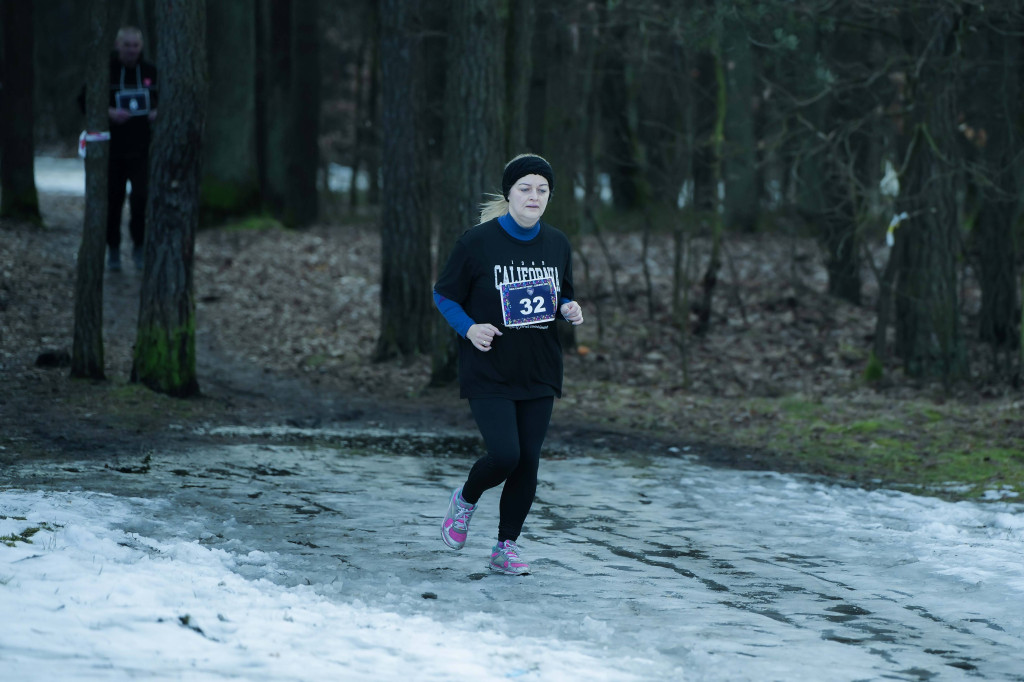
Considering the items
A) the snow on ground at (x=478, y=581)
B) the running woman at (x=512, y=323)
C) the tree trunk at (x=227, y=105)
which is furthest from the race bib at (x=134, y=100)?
the running woman at (x=512, y=323)

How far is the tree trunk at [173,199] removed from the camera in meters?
10.2

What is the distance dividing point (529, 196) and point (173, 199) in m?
5.37

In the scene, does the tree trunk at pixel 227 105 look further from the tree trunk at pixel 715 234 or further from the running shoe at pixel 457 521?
the running shoe at pixel 457 521

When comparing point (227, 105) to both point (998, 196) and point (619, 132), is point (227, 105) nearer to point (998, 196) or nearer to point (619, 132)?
point (619, 132)

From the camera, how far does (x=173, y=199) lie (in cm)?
1031

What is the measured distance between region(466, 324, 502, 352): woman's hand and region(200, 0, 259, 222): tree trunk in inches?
597

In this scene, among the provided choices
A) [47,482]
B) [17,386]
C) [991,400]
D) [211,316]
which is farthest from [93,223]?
[991,400]

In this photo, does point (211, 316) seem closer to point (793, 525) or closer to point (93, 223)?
point (93, 223)

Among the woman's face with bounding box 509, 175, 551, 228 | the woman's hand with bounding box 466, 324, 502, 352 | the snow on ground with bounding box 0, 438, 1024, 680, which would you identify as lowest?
the snow on ground with bounding box 0, 438, 1024, 680

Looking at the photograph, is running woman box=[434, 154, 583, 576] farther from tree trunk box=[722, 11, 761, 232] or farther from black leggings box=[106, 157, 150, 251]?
tree trunk box=[722, 11, 761, 232]

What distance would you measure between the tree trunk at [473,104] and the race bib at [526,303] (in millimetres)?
6011

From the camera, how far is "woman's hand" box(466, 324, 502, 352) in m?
5.77

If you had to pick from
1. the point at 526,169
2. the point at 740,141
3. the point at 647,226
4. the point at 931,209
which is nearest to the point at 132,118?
the point at 647,226

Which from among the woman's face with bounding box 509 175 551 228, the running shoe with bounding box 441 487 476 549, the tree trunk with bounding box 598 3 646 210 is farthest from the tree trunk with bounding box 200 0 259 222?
the woman's face with bounding box 509 175 551 228
